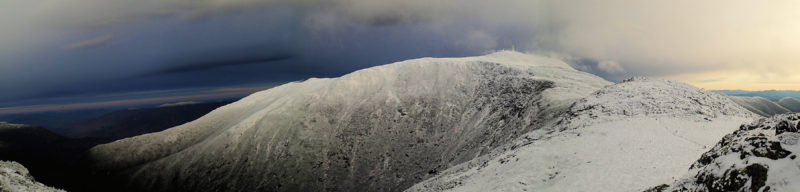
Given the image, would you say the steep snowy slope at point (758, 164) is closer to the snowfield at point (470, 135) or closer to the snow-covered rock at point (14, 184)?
the snowfield at point (470, 135)

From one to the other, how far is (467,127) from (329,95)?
8449 cm

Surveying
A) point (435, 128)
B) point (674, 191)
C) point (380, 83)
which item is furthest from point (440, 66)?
point (674, 191)

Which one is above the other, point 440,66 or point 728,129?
point 440,66

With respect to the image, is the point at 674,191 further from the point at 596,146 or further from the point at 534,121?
the point at 534,121

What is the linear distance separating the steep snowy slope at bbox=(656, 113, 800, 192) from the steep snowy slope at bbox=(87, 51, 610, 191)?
320ft

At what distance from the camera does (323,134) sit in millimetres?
177625

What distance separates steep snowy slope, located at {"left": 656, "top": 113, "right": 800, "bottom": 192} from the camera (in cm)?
1238

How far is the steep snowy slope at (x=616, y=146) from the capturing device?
92.3 ft

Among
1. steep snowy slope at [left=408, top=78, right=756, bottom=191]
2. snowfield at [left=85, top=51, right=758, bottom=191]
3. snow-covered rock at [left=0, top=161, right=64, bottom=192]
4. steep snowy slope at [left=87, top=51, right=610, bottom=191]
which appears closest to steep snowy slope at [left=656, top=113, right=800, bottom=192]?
steep snowy slope at [left=408, top=78, right=756, bottom=191]

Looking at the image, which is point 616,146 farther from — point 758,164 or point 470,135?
point 470,135

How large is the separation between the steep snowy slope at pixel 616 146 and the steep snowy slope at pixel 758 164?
27.2ft

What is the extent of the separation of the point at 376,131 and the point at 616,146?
135m

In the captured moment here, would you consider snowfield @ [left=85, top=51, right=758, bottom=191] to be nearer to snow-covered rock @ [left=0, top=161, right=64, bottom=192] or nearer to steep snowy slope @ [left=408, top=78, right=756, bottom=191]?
steep snowy slope @ [left=408, top=78, right=756, bottom=191]

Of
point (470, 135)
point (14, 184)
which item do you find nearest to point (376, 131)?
point (470, 135)
